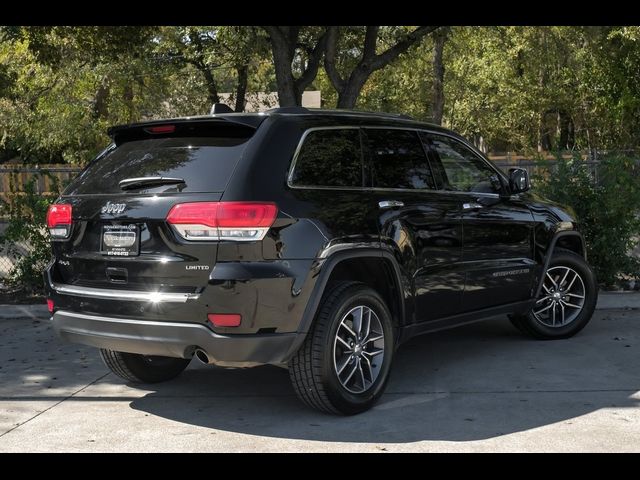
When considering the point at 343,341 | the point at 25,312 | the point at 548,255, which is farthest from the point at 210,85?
the point at 343,341

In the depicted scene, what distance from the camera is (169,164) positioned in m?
4.99

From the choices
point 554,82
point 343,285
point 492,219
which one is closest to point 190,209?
point 343,285

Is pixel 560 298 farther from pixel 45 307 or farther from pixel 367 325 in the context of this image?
pixel 45 307

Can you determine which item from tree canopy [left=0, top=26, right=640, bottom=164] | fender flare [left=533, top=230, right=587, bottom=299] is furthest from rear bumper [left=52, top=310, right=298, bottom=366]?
tree canopy [left=0, top=26, right=640, bottom=164]

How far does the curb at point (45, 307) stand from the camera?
29.7ft

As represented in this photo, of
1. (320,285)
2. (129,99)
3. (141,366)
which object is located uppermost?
(129,99)

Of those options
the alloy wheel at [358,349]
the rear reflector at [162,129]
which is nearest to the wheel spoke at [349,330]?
the alloy wheel at [358,349]

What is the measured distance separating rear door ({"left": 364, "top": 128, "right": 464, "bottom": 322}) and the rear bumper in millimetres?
1120

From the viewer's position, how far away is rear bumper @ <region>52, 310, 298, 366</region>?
4.64 meters

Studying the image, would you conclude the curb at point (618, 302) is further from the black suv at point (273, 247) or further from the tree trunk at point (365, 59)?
the tree trunk at point (365, 59)

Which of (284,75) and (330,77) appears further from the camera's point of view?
(330,77)

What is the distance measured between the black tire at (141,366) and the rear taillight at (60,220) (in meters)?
0.99

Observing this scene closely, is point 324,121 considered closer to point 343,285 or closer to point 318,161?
point 318,161

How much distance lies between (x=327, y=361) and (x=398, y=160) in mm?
1643
